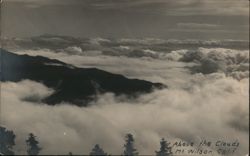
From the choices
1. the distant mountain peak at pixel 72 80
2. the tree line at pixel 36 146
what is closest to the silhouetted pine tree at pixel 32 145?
the tree line at pixel 36 146

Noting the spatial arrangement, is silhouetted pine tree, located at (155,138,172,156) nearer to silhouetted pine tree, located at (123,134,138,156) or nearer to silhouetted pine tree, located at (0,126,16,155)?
silhouetted pine tree, located at (123,134,138,156)

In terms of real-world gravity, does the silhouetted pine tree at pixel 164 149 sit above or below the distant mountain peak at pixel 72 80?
below

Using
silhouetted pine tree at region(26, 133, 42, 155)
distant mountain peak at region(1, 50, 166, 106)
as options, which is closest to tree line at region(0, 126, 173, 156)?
silhouetted pine tree at region(26, 133, 42, 155)

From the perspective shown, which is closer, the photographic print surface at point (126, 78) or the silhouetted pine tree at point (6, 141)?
the photographic print surface at point (126, 78)

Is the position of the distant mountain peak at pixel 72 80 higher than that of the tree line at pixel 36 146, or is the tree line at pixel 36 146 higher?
the distant mountain peak at pixel 72 80

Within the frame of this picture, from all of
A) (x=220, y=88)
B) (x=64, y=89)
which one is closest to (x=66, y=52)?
(x=64, y=89)

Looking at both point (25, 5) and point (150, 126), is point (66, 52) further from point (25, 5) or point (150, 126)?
point (150, 126)

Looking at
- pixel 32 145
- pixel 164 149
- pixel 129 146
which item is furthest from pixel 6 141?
pixel 164 149

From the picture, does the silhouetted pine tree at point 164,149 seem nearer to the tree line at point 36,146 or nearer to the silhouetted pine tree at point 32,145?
the tree line at point 36,146
